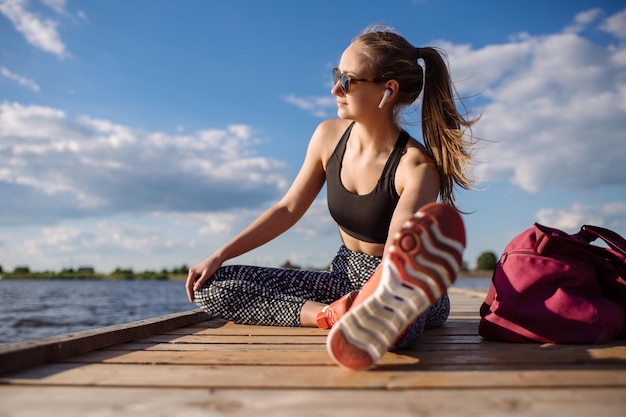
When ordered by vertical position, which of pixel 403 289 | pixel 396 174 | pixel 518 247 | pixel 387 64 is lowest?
pixel 403 289

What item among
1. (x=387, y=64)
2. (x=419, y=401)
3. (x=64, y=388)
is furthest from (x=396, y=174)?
(x=64, y=388)

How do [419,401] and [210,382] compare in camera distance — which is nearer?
[419,401]

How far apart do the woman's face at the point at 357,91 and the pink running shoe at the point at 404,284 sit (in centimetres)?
111

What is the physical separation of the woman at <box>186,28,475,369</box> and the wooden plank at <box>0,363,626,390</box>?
2.18 ft

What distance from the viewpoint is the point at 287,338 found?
2375mm

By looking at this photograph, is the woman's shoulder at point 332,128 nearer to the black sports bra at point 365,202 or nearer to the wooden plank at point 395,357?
the black sports bra at point 365,202

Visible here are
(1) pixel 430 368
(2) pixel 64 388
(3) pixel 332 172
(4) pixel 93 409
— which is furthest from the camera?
(3) pixel 332 172

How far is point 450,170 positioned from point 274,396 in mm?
1524

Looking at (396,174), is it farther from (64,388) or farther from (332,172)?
(64,388)

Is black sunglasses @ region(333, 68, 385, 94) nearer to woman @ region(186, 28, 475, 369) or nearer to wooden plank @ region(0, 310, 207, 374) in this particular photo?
woman @ region(186, 28, 475, 369)

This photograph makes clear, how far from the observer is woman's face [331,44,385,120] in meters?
2.57

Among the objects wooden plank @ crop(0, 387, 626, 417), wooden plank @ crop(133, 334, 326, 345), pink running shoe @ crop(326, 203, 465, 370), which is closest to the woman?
wooden plank @ crop(133, 334, 326, 345)

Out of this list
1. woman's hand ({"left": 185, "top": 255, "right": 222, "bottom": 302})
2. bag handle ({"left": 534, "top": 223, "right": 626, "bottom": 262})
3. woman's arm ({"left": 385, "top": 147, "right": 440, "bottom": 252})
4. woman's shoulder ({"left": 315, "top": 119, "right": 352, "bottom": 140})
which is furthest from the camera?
woman's shoulder ({"left": 315, "top": 119, "right": 352, "bottom": 140})

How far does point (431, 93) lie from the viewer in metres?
2.71
